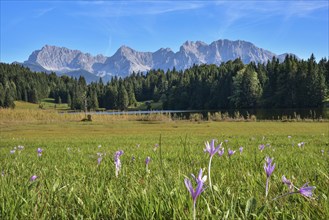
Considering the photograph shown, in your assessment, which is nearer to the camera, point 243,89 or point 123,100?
point 243,89

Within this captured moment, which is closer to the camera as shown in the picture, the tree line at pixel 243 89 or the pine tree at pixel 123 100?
the tree line at pixel 243 89

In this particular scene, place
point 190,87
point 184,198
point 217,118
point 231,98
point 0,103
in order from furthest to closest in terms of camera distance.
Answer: point 190,87 < point 0,103 < point 231,98 < point 217,118 < point 184,198

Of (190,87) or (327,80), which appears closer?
(327,80)

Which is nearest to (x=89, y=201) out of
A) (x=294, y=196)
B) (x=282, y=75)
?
(x=294, y=196)

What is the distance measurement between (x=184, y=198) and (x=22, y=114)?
55181 millimetres

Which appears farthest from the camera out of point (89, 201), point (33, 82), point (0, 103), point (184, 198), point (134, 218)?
point (33, 82)

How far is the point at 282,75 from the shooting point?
376ft

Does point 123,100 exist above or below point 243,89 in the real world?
below

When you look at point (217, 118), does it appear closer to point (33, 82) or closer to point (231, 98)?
point (231, 98)

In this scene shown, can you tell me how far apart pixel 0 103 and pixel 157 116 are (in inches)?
4798

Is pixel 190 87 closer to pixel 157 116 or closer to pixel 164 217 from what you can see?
pixel 157 116

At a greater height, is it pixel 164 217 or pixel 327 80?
pixel 327 80

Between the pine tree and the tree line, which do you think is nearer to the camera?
the tree line

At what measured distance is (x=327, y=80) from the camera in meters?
110
